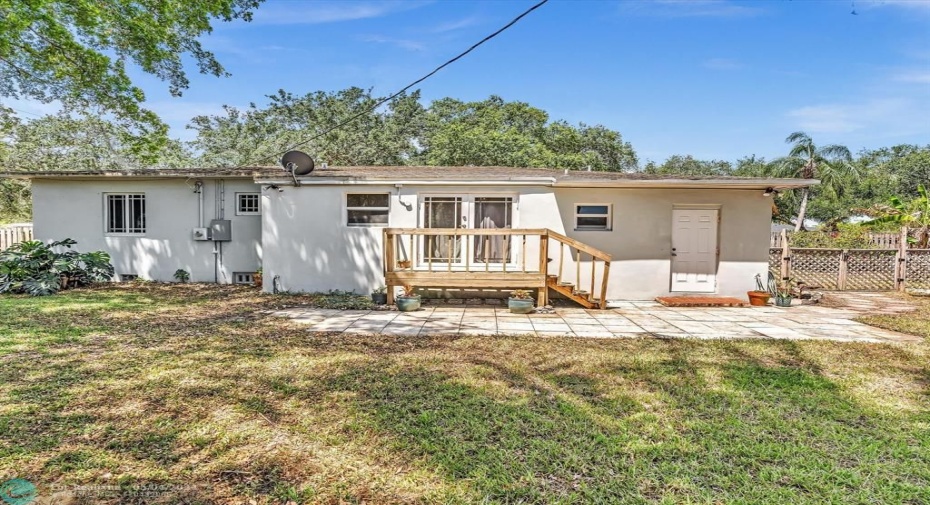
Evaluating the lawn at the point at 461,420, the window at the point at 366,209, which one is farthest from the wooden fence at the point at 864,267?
the window at the point at 366,209

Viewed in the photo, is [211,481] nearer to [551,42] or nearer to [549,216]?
[549,216]

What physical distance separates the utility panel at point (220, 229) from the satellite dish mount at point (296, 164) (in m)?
2.83

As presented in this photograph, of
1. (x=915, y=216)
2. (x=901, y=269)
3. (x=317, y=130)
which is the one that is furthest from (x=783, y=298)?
(x=317, y=130)

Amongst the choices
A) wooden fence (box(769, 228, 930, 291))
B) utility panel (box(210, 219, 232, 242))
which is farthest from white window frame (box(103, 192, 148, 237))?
wooden fence (box(769, 228, 930, 291))

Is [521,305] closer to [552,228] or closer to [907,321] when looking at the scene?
[552,228]

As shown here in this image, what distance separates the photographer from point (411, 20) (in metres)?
9.78

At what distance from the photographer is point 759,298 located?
27.0 feet

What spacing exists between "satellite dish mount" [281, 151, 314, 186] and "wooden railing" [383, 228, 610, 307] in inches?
92.8

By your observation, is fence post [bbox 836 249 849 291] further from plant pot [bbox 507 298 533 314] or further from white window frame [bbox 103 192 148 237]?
white window frame [bbox 103 192 148 237]

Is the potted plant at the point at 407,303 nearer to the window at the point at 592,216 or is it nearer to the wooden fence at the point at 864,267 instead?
the window at the point at 592,216

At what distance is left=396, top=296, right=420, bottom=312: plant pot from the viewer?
7348mm

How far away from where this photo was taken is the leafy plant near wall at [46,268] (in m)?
8.46

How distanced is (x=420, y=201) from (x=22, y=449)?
669 cm

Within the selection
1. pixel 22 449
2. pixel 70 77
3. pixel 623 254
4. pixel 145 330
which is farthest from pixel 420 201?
pixel 70 77
